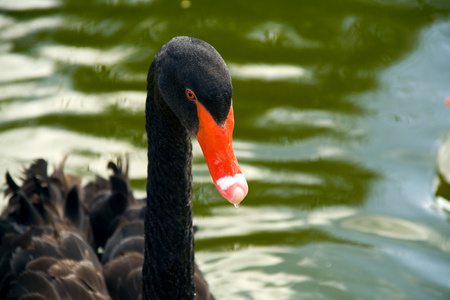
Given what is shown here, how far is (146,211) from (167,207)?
13cm

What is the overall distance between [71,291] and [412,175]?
2.70 metres

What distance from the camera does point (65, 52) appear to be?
625cm

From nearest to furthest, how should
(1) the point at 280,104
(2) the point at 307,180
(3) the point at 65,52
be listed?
(2) the point at 307,180 → (1) the point at 280,104 → (3) the point at 65,52

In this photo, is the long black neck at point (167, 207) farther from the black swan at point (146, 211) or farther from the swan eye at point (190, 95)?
the swan eye at point (190, 95)

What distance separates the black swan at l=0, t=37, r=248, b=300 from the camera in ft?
8.73

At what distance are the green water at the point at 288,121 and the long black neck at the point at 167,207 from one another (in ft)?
3.68

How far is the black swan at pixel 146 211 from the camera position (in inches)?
105

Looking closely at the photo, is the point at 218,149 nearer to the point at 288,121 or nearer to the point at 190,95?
the point at 190,95

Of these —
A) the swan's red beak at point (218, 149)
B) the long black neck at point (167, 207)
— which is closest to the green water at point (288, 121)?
the long black neck at point (167, 207)

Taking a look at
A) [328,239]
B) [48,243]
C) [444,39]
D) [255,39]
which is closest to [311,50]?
[255,39]

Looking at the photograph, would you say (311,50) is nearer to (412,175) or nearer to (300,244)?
(412,175)

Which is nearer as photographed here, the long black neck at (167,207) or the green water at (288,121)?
the long black neck at (167,207)

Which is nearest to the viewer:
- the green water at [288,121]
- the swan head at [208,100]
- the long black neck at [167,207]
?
the swan head at [208,100]

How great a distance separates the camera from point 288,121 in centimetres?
561
